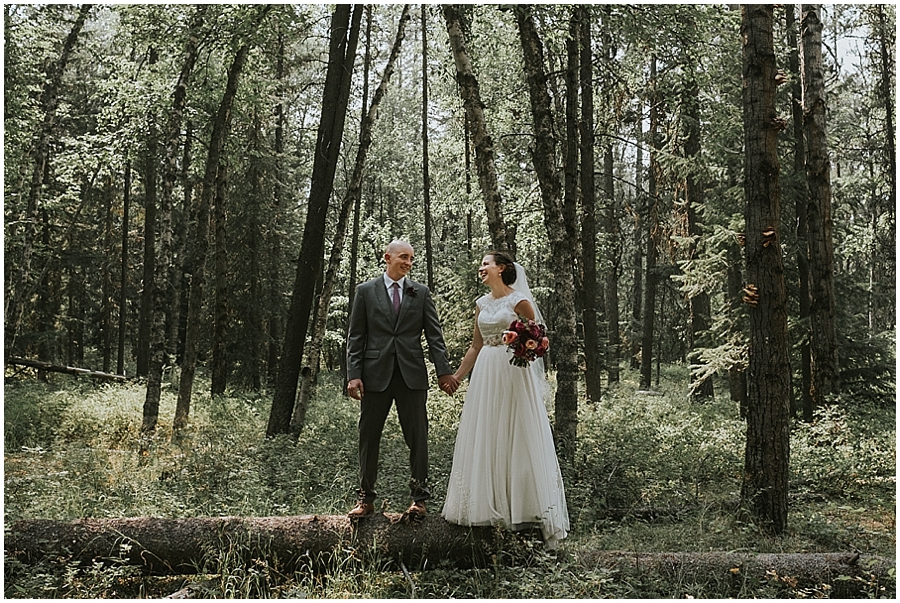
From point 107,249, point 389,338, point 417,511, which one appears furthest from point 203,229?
point 107,249

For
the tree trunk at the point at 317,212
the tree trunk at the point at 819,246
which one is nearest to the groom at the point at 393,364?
the tree trunk at the point at 317,212

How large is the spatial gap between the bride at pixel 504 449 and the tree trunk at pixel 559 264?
3.27 metres

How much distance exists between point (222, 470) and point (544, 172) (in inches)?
234

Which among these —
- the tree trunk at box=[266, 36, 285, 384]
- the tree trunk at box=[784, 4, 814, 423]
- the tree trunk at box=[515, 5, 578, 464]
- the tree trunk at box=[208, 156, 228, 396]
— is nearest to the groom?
the tree trunk at box=[515, 5, 578, 464]

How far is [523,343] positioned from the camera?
6.36m

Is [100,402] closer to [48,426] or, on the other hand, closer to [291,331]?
[48,426]

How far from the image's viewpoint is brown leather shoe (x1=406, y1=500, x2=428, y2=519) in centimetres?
611

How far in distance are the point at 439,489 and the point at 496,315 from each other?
9.39ft

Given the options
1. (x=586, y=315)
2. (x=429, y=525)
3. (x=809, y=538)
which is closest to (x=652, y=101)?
(x=586, y=315)

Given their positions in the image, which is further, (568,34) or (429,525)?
(568,34)

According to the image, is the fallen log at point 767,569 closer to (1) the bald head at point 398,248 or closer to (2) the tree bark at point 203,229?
(1) the bald head at point 398,248

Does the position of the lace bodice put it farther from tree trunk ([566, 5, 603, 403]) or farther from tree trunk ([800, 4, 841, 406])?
tree trunk ([566, 5, 603, 403])

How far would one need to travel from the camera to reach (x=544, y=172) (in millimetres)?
10086

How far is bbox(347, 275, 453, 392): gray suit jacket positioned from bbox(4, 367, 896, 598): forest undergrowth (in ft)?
4.40
